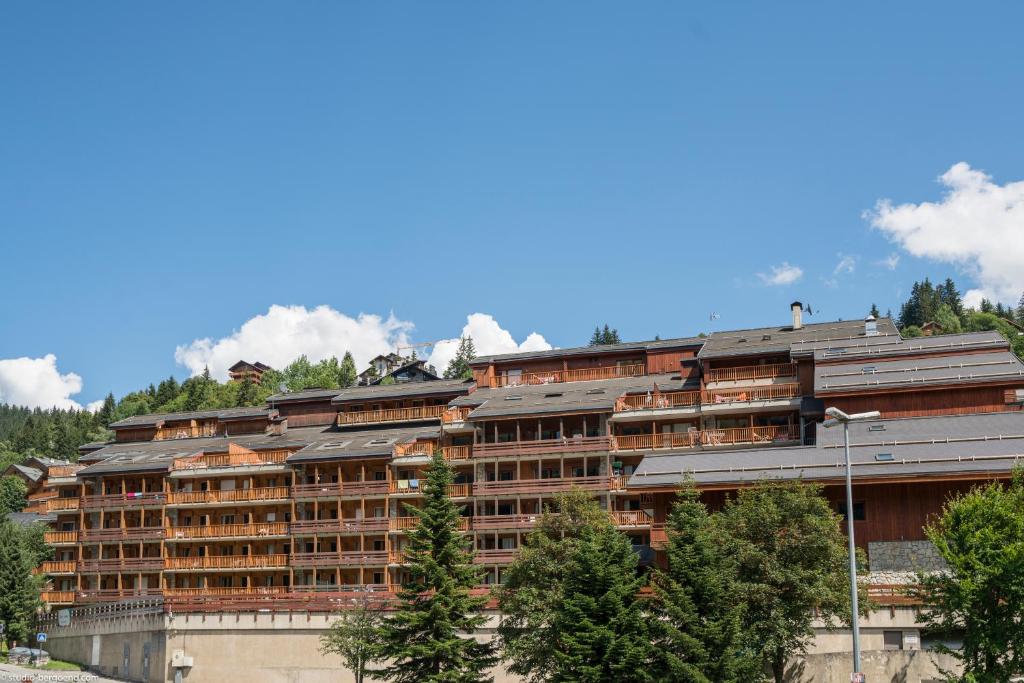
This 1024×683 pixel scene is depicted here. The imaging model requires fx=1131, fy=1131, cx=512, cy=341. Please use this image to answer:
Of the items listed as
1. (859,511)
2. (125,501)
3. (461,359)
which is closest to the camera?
(859,511)

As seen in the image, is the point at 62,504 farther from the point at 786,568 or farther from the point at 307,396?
the point at 786,568

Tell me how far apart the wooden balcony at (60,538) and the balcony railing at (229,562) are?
388 inches

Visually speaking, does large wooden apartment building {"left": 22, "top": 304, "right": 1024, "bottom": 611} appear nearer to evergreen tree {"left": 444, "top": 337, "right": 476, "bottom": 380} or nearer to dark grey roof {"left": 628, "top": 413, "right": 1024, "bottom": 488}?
dark grey roof {"left": 628, "top": 413, "right": 1024, "bottom": 488}

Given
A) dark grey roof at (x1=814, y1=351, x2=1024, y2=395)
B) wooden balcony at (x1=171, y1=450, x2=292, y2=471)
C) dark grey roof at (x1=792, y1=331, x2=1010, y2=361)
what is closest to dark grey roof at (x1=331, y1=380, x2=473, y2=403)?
wooden balcony at (x1=171, y1=450, x2=292, y2=471)

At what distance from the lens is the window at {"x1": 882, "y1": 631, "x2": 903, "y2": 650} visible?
1817 inches

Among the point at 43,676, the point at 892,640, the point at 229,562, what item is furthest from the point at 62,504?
the point at 892,640

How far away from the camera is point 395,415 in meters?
79.2

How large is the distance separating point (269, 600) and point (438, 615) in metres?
17.0

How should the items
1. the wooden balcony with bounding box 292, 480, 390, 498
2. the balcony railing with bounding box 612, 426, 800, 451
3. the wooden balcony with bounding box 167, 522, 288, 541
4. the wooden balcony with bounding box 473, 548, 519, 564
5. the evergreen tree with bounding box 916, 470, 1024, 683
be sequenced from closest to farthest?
the evergreen tree with bounding box 916, 470, 1024, 683, the wooden balcony with bounding box 473, 548, 519, 564, the balcony railing with bounding box 612, 426, 800, 451, the wooden balcony with bounding box 292, 480, 390, 498, the wooden balcony with bounding box 167, 522, 288, 541

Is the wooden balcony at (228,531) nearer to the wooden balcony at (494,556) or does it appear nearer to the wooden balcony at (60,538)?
the wooden balcony at (60,538)

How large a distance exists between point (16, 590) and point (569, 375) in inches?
1503

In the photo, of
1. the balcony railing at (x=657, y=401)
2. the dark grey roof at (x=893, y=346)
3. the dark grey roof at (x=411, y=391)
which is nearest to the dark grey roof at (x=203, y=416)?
the dark grey roof at (x=411, y=391)

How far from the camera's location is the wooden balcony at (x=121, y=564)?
246 ft

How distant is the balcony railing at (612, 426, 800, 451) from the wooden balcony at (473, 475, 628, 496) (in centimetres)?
265
